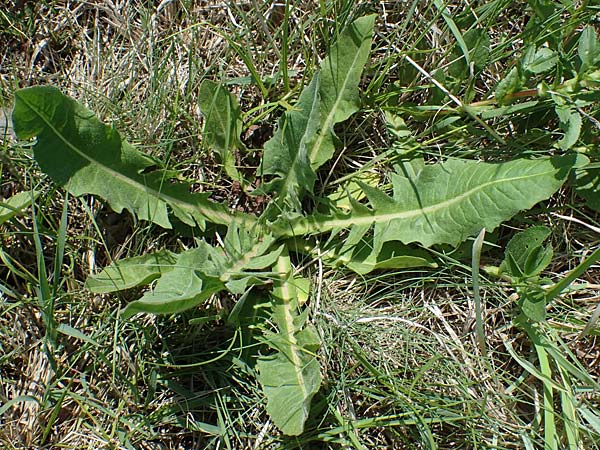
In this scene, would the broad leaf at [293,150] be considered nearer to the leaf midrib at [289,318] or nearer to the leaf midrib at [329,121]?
the leaf midrib at [329,121]

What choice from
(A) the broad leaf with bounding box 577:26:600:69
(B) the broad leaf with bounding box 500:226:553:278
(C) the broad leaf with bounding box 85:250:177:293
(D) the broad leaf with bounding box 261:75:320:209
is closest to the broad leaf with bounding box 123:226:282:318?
(C) the broad leaf with bounding box 85:250:177:293

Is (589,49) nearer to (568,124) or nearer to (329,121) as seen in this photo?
(568,124)

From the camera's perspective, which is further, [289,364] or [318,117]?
[318,117]

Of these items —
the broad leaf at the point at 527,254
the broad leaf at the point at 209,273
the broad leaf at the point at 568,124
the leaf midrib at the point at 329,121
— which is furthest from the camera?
the leaf midrib at the point at 329,121

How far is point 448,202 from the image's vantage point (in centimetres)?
206

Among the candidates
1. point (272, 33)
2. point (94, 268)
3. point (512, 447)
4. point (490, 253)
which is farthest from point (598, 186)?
point (94, 268)

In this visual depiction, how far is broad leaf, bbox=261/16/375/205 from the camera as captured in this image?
2104 mm

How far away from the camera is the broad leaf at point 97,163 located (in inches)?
76.9

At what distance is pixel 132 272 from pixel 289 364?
598 mm

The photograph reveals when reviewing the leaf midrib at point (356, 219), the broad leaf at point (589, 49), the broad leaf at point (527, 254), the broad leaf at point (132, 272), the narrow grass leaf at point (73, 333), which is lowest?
the broad leaf at point (527, 254)

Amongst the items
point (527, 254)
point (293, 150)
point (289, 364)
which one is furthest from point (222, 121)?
point (527, 254)

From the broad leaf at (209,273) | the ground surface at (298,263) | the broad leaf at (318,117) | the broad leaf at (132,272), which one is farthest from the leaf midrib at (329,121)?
the broad leaf at (132,272)

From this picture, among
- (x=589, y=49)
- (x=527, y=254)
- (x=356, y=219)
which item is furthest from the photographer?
(x=356, y=219)

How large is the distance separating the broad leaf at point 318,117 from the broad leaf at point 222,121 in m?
0.13
